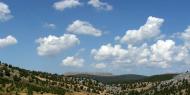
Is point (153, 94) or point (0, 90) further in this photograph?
point (153, 94)

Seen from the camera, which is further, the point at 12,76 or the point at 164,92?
the point at 164,92

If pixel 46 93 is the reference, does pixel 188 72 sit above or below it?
above

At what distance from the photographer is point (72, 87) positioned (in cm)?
13662

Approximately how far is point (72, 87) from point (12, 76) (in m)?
27.4

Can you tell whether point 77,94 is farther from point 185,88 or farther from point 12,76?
point 185,88

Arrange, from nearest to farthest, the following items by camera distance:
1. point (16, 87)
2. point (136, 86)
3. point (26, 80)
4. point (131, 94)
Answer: point (16, 87)
point (26, 80)
point (131, 94)
point (136, 86)

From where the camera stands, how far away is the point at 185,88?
117m

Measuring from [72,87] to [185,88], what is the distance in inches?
1438

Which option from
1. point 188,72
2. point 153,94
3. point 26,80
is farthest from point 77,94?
point 188,72

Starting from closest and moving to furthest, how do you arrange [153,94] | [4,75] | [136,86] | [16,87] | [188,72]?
1. [16,87]
2. [4,75]
3. [153,94]
4. [188,72]
5. [136,86]

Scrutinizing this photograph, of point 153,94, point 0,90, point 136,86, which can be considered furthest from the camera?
point 136,86

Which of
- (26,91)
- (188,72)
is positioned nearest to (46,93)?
(26,91)

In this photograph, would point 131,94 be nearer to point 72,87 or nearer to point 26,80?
point 72,87

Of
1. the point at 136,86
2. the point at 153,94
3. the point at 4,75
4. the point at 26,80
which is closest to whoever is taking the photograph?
the point at 4,75
